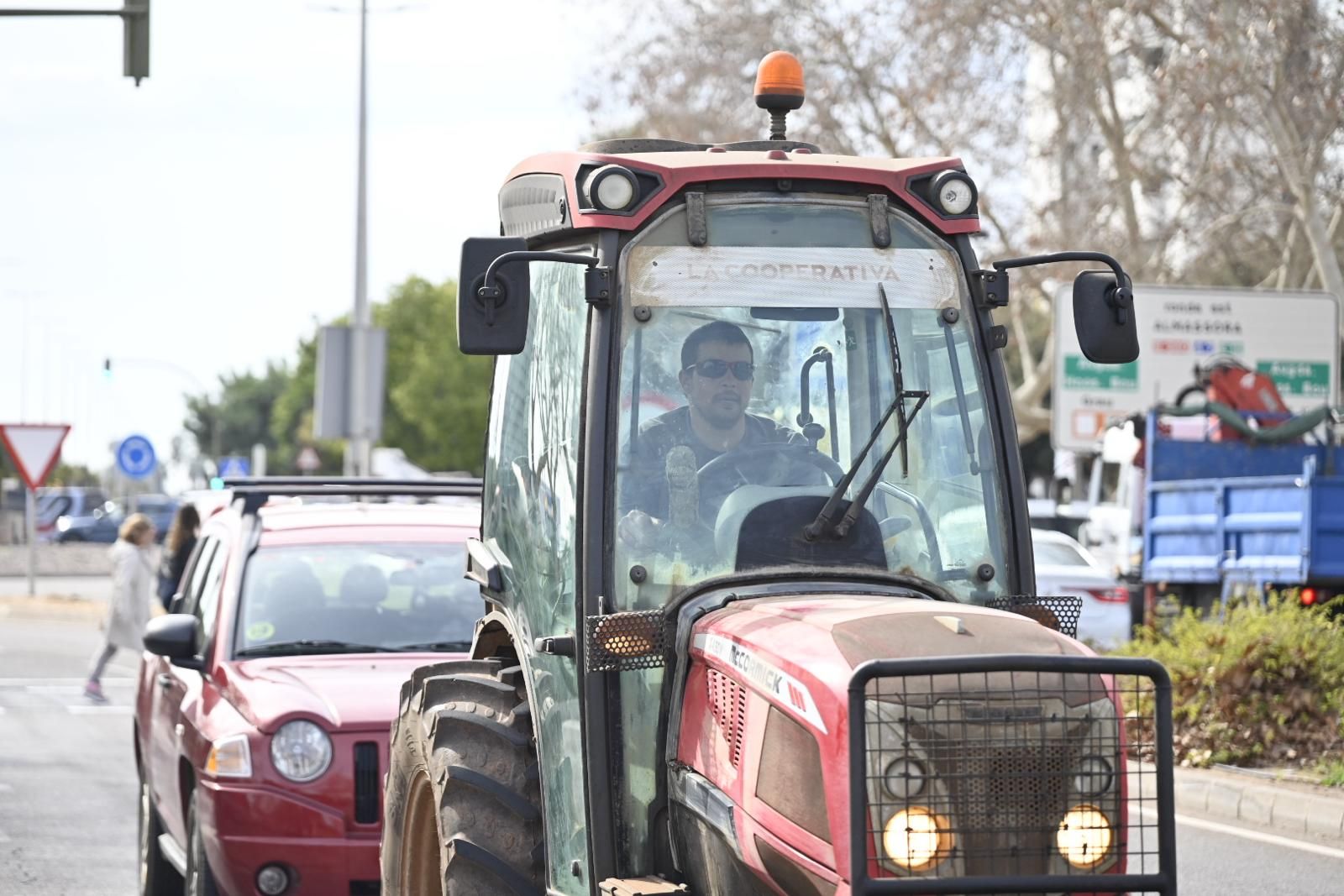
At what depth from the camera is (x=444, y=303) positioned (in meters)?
95.9

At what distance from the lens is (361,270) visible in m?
29.9

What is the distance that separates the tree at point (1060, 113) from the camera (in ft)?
80.6

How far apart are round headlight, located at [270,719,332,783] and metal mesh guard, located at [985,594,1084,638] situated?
3.18 metres

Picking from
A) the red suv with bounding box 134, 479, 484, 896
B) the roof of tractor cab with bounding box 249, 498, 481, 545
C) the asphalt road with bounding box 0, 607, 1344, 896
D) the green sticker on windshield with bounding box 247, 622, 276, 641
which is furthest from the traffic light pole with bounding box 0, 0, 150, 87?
the green sticker on windshield with bounding box 247, 622, 276, 641

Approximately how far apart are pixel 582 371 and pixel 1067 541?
54.9 feet

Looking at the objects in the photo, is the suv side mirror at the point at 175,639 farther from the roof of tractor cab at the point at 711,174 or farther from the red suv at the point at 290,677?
the roof of tractor cab at the point at 711,174

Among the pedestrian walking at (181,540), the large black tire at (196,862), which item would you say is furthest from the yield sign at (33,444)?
the large black tire at (196,862)

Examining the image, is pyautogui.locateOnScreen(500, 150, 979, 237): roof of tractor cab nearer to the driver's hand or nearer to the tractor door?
the tractor door

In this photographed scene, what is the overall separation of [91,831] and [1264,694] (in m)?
7.03

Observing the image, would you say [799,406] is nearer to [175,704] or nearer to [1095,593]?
[175,704]

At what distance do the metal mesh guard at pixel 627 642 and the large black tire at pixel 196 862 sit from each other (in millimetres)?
3135

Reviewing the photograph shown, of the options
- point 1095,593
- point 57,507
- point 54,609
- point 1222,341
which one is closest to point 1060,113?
point 1222,341

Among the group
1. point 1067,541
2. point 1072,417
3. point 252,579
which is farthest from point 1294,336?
point 252,579

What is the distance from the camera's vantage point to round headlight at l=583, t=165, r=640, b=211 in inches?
199
